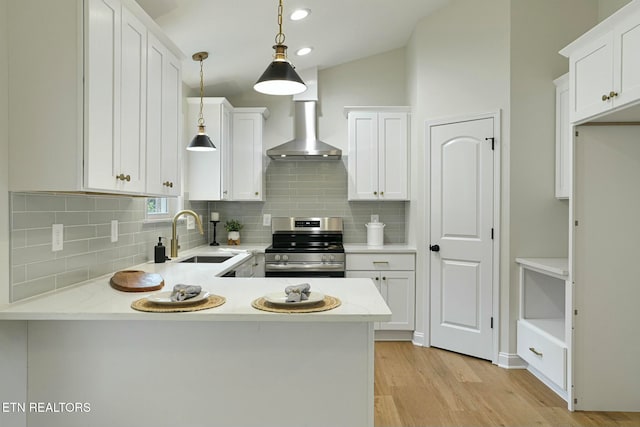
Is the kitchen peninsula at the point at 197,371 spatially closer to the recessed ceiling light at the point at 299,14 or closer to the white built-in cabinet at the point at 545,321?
the white built-in cabinet at the point at 545,321

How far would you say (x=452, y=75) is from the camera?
3887mm

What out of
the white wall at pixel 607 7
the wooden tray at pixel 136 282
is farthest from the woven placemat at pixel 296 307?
the white wall at pixel 607 7

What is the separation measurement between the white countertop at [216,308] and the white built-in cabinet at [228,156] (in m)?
1.90

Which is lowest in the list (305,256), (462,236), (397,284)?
(397,284)

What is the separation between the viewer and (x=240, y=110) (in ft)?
15.2

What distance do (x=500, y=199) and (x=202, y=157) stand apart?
2.82 meters

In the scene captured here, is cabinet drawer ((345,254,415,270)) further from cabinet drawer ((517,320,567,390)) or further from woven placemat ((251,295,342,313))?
woven placemat ((251,295,342,313))

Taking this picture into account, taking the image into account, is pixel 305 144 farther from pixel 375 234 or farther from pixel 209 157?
pixel 375 234

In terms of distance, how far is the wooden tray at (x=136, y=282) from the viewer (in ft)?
6.97

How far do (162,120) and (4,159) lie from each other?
0.96 metres

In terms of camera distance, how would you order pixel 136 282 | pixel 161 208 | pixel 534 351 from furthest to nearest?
1. pixel 161 208
2. pixel 534 351
3. pixel 136 282

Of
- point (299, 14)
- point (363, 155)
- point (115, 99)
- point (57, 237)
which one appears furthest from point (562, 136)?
point (57, 237)

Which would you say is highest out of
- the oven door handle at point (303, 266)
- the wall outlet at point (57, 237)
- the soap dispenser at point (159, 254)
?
the wall outlet at point (57, 237)

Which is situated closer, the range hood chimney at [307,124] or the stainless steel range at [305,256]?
the stainless steel range at [305,256]
